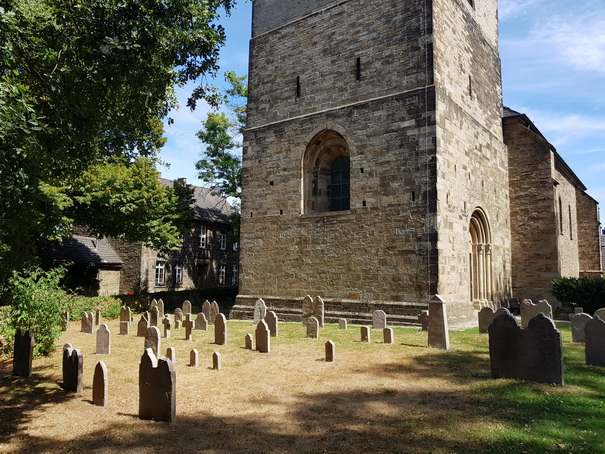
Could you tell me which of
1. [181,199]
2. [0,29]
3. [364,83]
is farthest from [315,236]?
[181,199]

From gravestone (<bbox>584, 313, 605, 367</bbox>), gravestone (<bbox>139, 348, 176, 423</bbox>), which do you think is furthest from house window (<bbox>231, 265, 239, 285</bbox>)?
gravestone (<bbox>139, 348, 176, 423</bbox>)

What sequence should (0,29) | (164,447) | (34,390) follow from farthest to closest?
(34,390), (0,29), (164,447)

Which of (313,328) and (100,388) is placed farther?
(313,328)

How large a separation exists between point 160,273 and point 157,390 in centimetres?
2721

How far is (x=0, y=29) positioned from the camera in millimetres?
5688

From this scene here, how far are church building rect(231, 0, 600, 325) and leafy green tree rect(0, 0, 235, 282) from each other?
755 cm

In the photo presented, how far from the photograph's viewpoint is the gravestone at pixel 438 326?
10.4 m

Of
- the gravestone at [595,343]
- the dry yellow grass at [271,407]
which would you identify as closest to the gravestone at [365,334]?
the dry yellow grass at [271,407]

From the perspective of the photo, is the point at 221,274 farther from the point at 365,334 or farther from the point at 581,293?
the point at 365,334

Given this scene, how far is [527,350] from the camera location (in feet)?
24.3

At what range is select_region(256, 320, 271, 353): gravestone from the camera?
34.8 ft

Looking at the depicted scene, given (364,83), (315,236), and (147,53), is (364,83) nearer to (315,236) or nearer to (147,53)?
(315,236)

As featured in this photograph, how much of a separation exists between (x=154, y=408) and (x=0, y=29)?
5320 millimetres

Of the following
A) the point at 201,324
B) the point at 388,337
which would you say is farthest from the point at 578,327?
the point at 201,324
